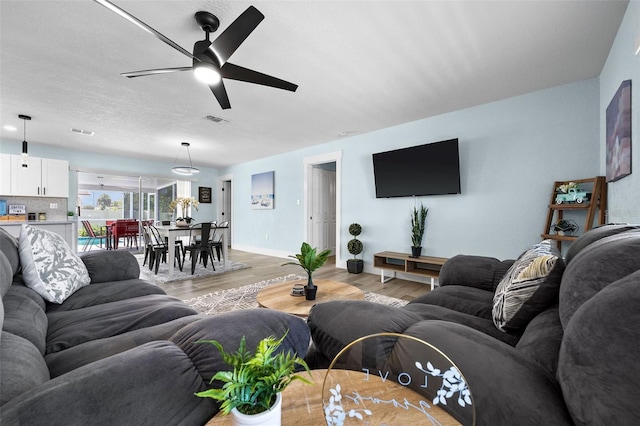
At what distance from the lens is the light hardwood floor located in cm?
346

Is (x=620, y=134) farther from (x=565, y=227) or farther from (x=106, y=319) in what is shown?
(x=106, y=319)

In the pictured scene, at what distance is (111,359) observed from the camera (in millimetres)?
576

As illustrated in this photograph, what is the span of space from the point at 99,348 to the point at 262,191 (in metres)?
5.59

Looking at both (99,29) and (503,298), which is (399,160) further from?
(99,29)

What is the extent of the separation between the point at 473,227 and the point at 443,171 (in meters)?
0.84

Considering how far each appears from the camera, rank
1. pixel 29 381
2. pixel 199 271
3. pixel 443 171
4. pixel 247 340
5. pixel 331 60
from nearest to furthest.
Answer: pixel 29 381 < pixel 247 340 < pixel 331 60 < pixel 443 171 < pixel 199 271

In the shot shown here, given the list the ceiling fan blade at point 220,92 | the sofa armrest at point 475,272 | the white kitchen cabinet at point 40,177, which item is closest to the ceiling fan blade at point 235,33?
the ceiling fan blade at point 220,92

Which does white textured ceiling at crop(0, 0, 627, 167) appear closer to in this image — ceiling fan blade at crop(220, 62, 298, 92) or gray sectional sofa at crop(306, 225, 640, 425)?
ceiling fan blade at crop(220, 62, 298, 92)

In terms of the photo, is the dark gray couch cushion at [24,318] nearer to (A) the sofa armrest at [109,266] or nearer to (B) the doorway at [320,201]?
(A) the sofa armrest at [109,266]

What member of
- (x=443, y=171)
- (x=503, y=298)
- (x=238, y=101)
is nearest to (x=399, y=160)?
(x=443, y=171)

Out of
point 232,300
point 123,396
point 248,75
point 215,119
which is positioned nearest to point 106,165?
point 215,119

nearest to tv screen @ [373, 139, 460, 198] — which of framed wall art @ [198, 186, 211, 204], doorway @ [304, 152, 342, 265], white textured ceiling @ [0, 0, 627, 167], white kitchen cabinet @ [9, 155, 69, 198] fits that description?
white textured ceiling @ [0, 0, 627, 167]

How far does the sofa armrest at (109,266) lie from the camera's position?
1940 mm

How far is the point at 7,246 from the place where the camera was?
1.47 m
